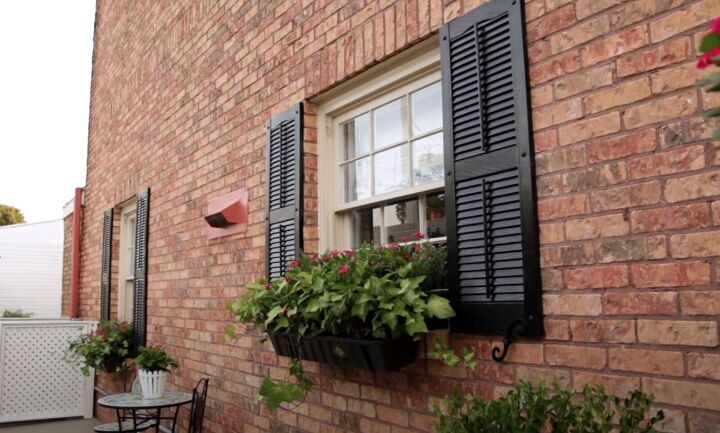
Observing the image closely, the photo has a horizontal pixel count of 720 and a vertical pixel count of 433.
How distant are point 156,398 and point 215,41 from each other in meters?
2.60

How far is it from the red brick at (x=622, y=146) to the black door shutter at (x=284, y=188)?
1767 mm

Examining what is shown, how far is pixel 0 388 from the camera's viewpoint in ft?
22.3

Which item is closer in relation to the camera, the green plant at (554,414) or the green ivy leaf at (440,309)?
the green plant at (554,414)

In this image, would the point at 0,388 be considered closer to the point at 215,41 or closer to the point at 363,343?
the point at 215,41

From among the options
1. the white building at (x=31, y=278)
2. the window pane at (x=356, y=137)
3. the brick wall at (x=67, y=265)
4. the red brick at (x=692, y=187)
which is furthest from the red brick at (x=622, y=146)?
the white building at (x=31, y=278)

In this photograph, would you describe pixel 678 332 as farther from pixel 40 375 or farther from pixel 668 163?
pixel 40 375

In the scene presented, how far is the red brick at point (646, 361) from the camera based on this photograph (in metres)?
1.72

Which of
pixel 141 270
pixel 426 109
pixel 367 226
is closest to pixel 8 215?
pixel 141 270

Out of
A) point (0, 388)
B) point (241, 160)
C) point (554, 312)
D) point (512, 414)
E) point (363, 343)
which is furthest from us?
point (0, 388)

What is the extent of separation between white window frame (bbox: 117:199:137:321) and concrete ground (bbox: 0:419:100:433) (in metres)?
1.19

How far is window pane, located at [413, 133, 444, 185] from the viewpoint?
9.16ft

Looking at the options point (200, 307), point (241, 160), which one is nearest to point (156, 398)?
point (200, 307)

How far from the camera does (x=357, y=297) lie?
94.3 inches

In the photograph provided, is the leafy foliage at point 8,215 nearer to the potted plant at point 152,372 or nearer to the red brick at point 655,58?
the potted plant at point 152,372
